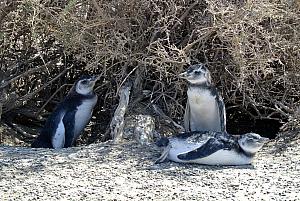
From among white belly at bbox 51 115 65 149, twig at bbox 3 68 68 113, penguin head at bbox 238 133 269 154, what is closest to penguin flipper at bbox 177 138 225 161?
penguin head at bbox 238 133 269 154

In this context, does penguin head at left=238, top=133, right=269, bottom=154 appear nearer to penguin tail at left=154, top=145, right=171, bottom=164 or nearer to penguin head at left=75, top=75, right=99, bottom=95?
penguin tail at left=154, top=145, right=171, bottom=164

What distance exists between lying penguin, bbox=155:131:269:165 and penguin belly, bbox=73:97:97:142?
1142mm

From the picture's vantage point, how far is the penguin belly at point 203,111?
4832mm

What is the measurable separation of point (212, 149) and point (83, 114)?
1.41 meters

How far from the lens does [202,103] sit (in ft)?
16.0

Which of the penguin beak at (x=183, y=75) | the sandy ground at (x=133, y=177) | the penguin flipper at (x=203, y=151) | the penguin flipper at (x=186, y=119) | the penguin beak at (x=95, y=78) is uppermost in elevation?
the penguin beak at (x=183, y=75)

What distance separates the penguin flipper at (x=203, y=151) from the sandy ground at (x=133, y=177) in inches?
2.1

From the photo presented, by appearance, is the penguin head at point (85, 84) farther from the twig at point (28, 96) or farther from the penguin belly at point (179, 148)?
the penguin belly at point (179, 148)

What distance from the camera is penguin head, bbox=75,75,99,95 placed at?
541 cm

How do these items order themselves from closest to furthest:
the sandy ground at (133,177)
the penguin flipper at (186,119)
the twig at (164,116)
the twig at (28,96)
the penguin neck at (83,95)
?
1. the sandy ground at (133,177)
2. the penguin flipper at (186,119)
3. the twig at (164,116)
4. the penguin neck at (83,95)
5. the twig at (28,96)

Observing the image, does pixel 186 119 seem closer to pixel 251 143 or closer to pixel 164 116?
pixel 164 116

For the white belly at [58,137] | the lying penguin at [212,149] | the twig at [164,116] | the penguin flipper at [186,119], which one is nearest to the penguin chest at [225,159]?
the lying penguin at [212,149]

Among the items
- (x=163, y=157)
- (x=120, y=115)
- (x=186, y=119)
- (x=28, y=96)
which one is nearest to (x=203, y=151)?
(x=163, y=157)

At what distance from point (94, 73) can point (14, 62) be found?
2.10ft
